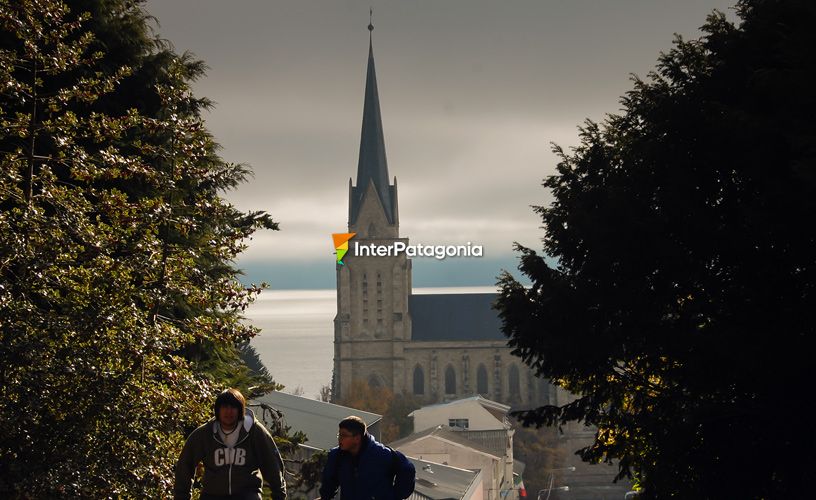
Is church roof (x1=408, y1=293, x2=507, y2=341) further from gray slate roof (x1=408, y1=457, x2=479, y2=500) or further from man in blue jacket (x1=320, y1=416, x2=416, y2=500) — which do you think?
man in blue jacket (x1=320, y1=416, x2=416, y2=500)

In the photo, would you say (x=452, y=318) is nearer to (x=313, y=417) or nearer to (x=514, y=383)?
(x=514, y=383)

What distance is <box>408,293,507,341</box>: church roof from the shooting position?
127m

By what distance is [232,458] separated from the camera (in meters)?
8.23

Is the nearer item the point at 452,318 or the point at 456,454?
the point at 456,454

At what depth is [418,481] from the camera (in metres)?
50.4

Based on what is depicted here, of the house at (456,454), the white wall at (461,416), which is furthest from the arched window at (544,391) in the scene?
the house at (456,454)

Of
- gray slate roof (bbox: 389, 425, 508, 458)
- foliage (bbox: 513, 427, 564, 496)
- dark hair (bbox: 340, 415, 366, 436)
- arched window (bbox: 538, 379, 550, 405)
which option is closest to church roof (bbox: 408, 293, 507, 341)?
arched window (bbox: 538, 379, 550, 405)

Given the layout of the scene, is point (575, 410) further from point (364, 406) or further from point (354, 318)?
point (354, 318)

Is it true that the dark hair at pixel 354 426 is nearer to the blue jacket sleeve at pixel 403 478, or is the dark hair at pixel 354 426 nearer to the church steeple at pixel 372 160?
the blue jacket sleeve at pixel 403 478

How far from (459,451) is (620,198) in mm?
48248

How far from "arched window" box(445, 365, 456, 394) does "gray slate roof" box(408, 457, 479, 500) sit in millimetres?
64613

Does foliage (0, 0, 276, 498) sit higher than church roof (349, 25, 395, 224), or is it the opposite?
church roof (349, 25, 395, 224)

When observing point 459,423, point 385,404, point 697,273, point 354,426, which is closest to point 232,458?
point 354,426

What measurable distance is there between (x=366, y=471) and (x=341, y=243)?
365ft
